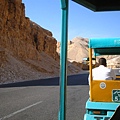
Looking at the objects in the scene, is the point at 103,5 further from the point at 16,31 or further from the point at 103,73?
the point at 16,31

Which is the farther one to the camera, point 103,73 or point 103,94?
point 103,73

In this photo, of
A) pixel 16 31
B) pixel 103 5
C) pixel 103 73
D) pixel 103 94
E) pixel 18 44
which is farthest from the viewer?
pixel 16 31

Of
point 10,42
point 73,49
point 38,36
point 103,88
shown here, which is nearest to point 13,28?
point 10,42

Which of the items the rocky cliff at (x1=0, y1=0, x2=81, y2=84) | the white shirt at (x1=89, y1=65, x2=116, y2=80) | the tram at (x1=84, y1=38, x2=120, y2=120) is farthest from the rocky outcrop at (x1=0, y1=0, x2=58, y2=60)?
the tram at (x1=84, y1=38, x2=120, y2=120)

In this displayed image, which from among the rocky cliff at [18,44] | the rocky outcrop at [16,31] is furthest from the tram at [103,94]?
the rocky outcrop at [16,31]

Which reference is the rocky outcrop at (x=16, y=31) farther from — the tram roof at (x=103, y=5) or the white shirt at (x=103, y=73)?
the tram roof at (x=103, y=5)

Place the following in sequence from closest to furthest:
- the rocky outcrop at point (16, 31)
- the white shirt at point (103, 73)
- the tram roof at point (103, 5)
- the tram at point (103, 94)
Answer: the tram roof at point (103, 5) < the tram at point (103, 94) < the white shirt at point (103, 73) < the rocky outcrop at point (16, 31)

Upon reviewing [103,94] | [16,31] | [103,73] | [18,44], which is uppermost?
[16,31]

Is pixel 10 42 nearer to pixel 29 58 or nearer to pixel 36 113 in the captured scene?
pixel 29 58

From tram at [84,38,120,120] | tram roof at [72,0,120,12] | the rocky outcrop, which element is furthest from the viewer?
the rocky outcrop

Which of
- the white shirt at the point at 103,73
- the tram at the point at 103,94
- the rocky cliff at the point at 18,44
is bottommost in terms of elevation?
the tram at the point at 103,94

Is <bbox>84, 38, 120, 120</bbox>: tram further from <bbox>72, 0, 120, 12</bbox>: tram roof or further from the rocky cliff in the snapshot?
the rocky cliff

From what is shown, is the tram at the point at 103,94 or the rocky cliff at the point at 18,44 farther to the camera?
the rocky cliff at the point at 18,44

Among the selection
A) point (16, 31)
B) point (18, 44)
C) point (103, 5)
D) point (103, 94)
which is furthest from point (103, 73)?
point (16, 31)
